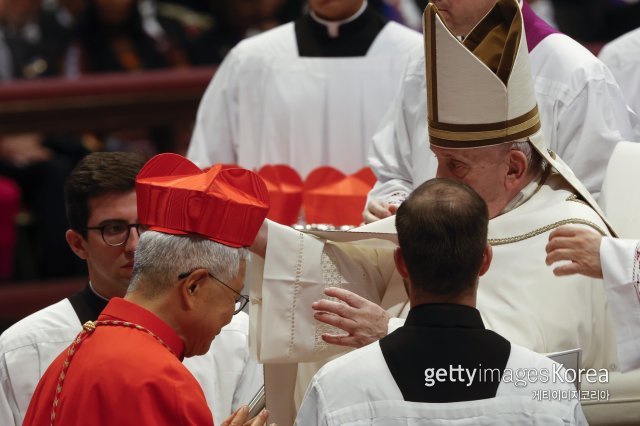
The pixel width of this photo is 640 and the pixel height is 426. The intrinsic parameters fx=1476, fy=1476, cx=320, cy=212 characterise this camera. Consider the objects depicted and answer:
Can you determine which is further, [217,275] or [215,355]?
[215,355]

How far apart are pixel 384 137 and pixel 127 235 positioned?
1228 millimetres

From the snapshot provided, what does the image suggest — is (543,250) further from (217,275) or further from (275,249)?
(217,275)

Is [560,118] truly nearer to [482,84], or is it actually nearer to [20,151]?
[482,84]

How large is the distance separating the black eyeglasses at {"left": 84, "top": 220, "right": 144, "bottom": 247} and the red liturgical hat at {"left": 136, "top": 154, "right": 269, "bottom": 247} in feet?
1.77

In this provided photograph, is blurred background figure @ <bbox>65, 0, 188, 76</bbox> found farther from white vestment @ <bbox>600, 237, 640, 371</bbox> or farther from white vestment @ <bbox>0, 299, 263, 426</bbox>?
white vestment @ <bbox>600, 237, 640, 371</bbox>

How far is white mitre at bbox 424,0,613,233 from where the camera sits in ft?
12.5

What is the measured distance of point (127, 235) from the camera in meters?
3.83

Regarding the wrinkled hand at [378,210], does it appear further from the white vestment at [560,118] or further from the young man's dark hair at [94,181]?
the young man's dark hair at [94,181]

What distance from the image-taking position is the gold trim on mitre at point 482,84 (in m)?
3.82

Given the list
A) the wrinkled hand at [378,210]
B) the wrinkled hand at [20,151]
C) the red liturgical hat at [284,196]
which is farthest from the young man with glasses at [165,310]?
the wrinkled hand at [20,151]

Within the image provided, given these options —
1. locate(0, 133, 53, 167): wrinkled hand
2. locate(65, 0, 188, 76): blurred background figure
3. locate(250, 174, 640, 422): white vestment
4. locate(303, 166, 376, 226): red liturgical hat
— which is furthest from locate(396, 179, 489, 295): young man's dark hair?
locate(65, 0, 188, 76): blurred background figure

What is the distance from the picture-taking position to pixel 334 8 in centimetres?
563

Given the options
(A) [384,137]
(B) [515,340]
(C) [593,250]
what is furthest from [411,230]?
(A) [384,137]

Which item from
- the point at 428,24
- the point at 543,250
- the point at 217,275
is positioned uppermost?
the point at 428,24
